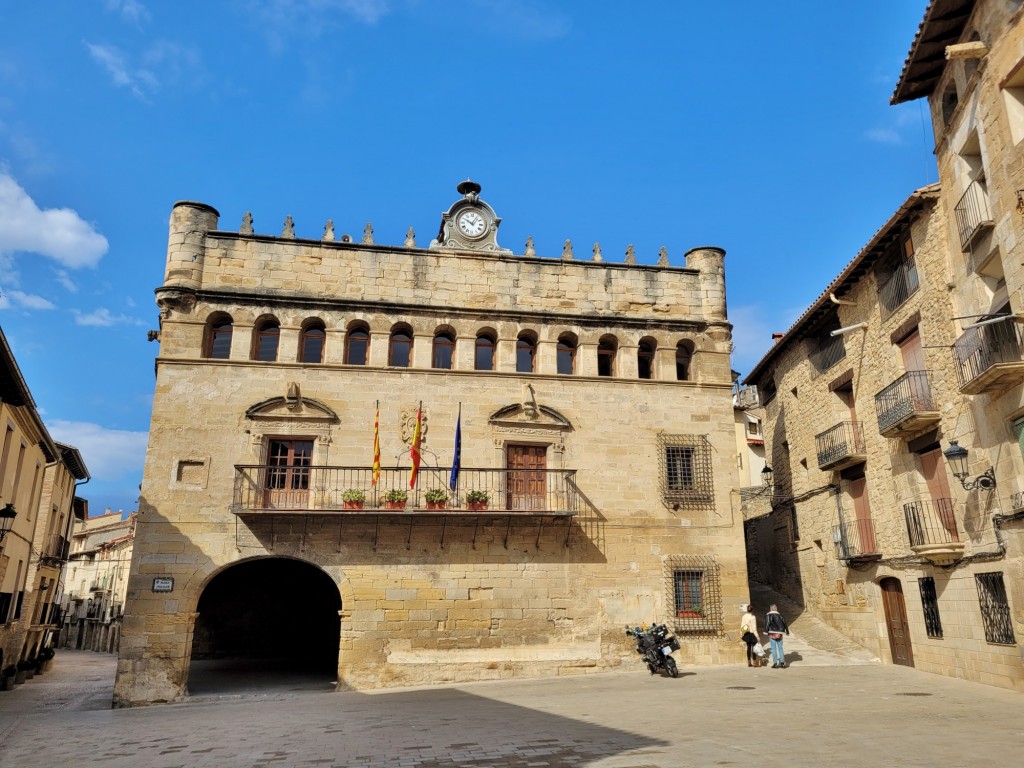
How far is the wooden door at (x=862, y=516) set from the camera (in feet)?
53.9

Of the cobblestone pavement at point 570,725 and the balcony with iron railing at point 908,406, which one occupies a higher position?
the balcony with iron railing at point 908,406

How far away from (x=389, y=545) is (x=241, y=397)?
14.5ft

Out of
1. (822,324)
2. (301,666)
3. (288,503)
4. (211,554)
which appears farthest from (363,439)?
(822,324)

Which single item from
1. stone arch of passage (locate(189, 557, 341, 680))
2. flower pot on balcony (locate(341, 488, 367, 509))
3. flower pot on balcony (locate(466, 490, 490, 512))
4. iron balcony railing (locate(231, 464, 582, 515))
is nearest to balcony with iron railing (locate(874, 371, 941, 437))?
iron balcony railing (locate(231, 464, 582, 515))

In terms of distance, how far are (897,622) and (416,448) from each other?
10716 mm

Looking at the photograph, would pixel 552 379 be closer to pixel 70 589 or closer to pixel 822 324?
pixel 822 324

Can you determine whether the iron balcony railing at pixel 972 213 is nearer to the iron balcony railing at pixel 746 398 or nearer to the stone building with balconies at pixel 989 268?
the stone building with balconies at pixel 989 268

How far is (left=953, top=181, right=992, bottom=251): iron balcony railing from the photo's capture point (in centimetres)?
1222

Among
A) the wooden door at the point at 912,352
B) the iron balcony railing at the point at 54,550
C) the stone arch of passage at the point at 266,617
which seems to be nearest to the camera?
the wooden door at the point at 912,352

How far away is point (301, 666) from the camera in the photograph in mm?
19578

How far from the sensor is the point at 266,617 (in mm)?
23422

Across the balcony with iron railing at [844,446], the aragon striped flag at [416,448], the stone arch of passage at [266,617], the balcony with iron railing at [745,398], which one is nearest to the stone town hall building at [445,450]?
the aragon striped flag at [416,448]

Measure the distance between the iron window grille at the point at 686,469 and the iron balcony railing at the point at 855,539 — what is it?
3335mm

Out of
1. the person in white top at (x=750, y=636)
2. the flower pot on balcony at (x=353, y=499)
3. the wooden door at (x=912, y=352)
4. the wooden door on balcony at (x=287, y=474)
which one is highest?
the wooden door at (x=912, y=352)
